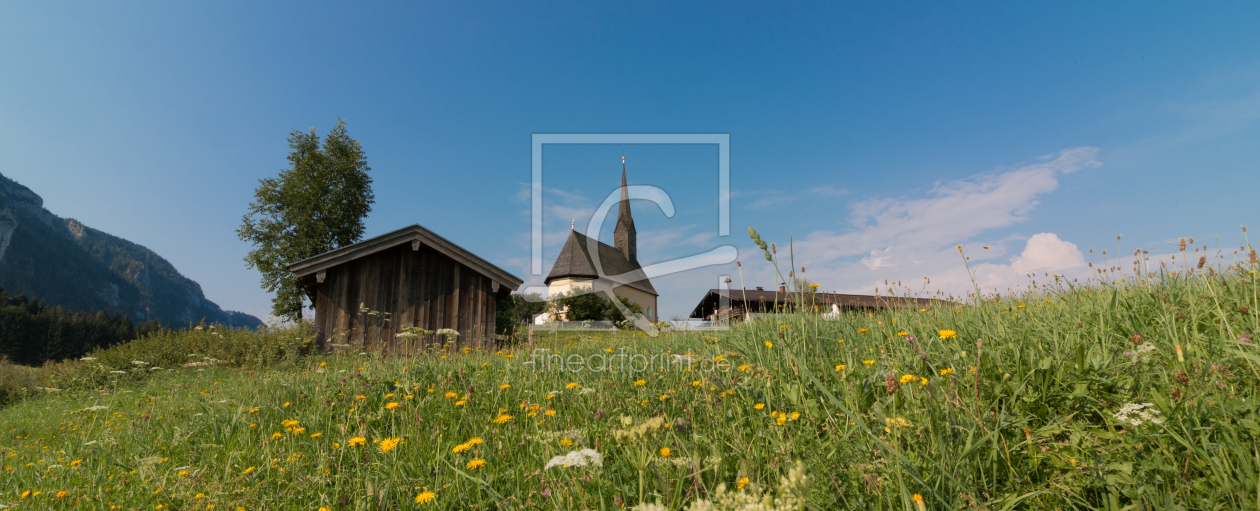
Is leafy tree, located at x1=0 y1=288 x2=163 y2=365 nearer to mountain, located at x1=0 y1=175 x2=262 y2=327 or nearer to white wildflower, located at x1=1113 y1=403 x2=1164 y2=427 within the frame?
white wildflower, located at x1=1113 y1=403 x2=1164 y2=427

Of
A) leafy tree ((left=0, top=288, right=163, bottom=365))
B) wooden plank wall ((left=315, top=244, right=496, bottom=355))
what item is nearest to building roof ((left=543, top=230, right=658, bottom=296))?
wooden plank wall ((left=315, top=244, right=496, bottom=355))

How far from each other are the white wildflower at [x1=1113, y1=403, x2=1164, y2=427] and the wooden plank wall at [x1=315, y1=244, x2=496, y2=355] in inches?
477

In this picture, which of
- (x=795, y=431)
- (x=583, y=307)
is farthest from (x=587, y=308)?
(x=795, y=431)

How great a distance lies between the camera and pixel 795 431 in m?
2.52

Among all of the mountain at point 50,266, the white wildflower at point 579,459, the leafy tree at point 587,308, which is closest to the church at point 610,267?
the leafy tree at point 587,308

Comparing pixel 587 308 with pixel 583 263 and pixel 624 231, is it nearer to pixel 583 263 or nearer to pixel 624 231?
pixel 583 263

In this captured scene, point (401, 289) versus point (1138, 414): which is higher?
point (401, 289)

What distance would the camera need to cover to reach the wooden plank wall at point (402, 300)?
41.1 ft

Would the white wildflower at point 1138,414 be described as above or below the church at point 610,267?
below

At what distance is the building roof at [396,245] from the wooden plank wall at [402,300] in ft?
1.46

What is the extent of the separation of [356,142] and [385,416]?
29510mm

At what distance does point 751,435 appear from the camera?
8.59 feet

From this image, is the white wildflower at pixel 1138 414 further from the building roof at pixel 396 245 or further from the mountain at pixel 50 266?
the mountain at pixel 50 266

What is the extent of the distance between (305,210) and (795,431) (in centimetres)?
2981
